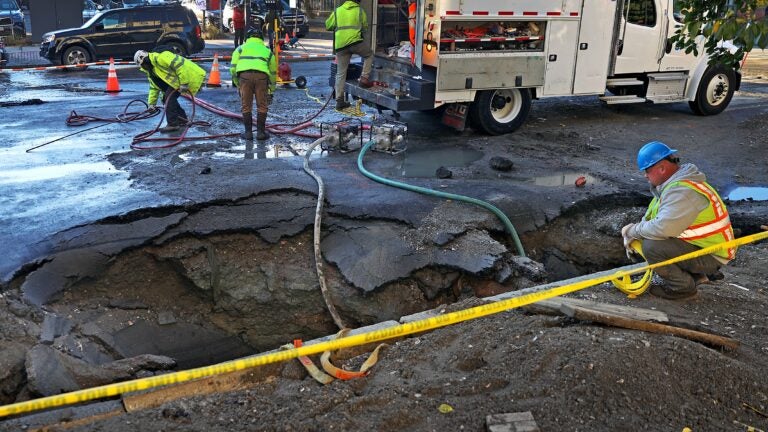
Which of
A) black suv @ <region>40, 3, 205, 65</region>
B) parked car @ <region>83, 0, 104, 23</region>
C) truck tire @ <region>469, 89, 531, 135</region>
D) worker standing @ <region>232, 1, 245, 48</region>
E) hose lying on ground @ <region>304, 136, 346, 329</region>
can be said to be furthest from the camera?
parked car @ <region>83, 0, 104, 23</region>

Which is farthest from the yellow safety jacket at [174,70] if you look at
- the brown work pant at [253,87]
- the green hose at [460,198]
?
the green hose at [460,198]

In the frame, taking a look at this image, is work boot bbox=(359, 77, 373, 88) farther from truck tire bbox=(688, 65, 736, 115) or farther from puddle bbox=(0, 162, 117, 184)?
truck tire bbox=(688, 65, 736, 115)

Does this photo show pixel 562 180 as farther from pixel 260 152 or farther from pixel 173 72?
pixel 173 72

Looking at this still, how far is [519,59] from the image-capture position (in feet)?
32.9

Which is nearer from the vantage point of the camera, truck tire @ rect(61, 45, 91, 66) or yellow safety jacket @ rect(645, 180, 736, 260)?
yellow safety jacket @ rect(645, 180, 736, 260)

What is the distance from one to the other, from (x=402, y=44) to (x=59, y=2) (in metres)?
17.4

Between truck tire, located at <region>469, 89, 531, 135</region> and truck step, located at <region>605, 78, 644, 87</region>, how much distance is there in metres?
1.84

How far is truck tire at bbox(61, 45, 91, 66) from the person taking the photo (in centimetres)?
1683

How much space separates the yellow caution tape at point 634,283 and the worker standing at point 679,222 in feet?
0.44

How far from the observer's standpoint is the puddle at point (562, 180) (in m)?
7.97

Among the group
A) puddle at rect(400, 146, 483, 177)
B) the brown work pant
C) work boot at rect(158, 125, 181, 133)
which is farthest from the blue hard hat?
work boot at rect(158, 125, 181, 133)

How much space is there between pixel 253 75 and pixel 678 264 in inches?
261

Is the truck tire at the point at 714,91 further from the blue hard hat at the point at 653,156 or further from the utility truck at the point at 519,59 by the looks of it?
the blue hard hat at the point at 653,156

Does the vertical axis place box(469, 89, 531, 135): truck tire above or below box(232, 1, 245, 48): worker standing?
below
